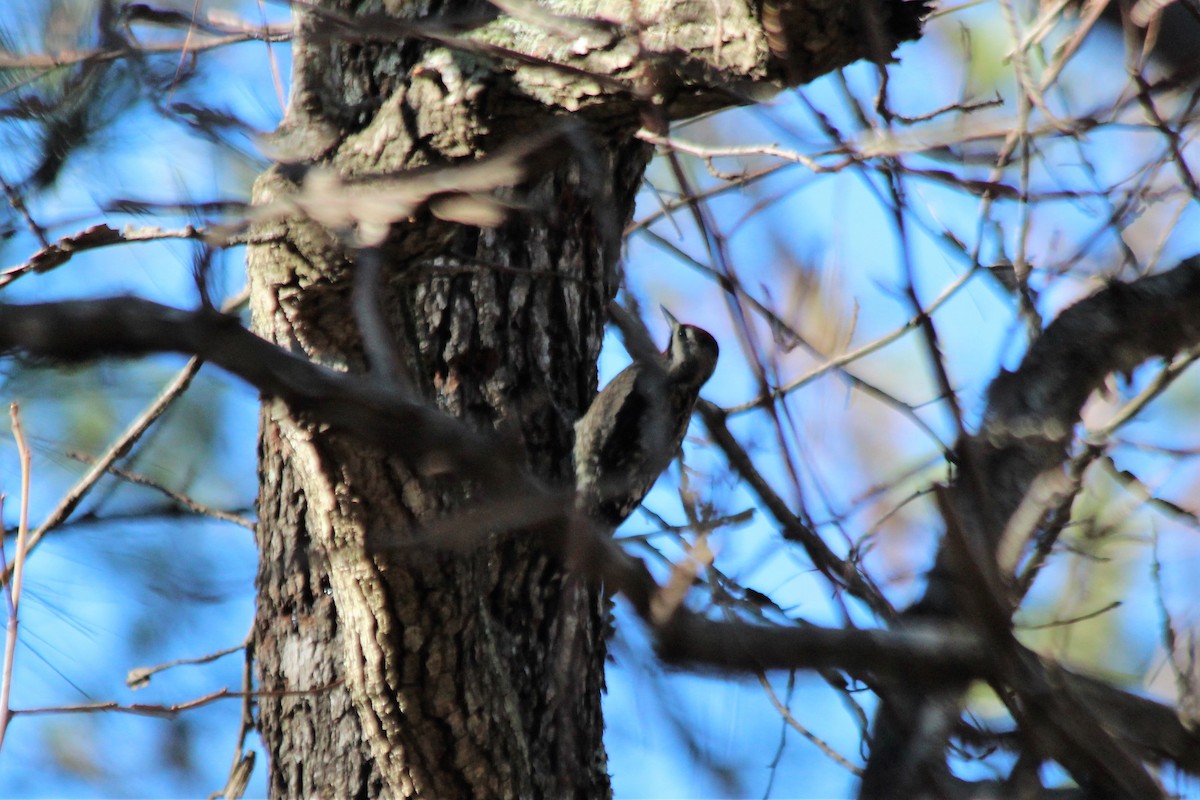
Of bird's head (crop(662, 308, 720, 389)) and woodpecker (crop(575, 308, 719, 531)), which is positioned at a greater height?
bird's head (crop(662, 308, 720, 389))

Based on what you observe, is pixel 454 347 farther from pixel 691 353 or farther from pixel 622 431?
pixel 691 353

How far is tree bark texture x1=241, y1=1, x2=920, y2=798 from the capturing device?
201 centimetres

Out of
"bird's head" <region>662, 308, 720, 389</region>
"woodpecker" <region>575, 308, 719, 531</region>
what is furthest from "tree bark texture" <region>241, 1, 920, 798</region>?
"bird's head" <region>662, 308, 720, 389</region>

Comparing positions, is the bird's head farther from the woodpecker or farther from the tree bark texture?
the tree bark texture

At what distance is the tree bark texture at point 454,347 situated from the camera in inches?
79.0

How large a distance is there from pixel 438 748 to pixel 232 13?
1688mm

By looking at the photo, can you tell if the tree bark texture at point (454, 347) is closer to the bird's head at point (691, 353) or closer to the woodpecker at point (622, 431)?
the woodpecker at point (622, 431)

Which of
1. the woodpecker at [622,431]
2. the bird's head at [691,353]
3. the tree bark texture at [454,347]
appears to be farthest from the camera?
the bird's head at [691,353]

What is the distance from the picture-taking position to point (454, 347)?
3.20m

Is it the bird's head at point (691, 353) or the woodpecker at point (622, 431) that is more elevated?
the bird's head at point (691, 353)

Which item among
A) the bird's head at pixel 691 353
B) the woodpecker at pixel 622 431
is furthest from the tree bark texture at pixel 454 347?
→ the bird's head at pixel 691 353

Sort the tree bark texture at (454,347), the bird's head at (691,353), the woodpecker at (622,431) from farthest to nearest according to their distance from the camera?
1. the bird's head at (691,353)
2. the woodpecker at (622,431)
3. the tree bark texture at (454,347)

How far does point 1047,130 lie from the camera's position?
2.16m

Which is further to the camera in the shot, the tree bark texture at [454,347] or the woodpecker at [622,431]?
the woodpecker at [622,431]
